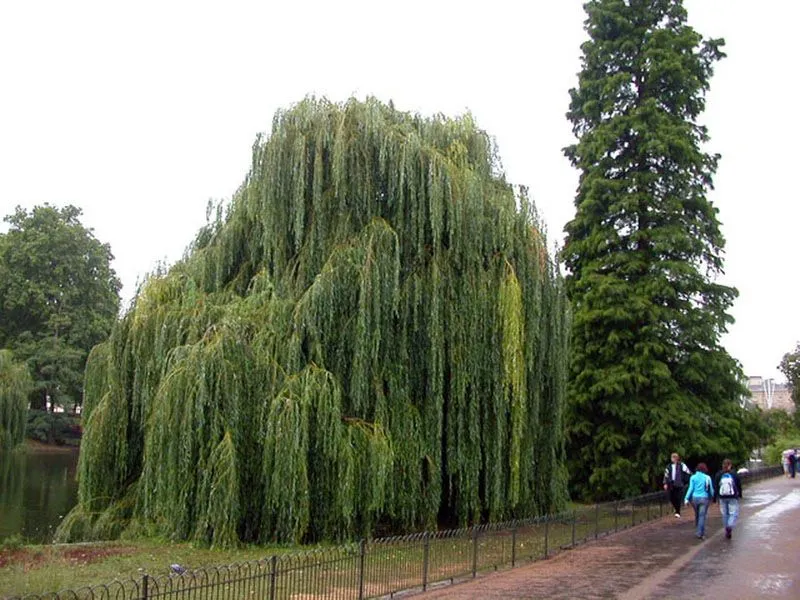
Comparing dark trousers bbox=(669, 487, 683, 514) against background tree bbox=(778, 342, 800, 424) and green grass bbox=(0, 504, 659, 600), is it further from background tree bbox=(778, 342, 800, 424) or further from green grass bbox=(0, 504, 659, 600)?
background tree bbox=(778, 342, 800, 424)

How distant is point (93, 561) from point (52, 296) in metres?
47.7

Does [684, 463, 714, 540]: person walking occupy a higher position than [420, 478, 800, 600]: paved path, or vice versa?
[684, 463, 714, 540]: person walking

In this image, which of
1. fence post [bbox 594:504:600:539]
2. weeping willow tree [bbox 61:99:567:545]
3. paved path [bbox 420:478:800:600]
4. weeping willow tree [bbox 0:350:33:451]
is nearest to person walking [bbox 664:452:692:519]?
paved path [bbox 420:478:800:600]

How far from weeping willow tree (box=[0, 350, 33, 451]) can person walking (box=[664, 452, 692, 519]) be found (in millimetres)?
30026

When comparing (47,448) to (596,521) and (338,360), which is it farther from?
(596,521)

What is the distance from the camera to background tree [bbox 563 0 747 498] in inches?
935

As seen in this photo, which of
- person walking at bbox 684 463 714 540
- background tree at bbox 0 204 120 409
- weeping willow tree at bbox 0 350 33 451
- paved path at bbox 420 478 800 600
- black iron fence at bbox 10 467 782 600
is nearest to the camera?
black iron fence at bbox 10 467 782 600

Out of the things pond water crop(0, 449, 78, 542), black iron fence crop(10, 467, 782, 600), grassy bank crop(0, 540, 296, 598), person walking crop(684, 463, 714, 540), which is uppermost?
person walking crop(684, 463, 714, 540)

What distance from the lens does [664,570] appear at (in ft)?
40.9

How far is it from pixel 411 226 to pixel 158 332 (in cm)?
551

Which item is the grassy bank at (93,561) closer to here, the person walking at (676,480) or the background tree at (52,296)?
the person walking at (676,480)

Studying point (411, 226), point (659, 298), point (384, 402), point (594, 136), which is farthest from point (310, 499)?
point (594, 136)

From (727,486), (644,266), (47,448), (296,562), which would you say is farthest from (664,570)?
(47,448)

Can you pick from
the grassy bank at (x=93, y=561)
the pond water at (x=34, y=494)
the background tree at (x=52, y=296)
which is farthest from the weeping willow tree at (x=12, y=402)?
the grassy bank at (x=93, y=561)
